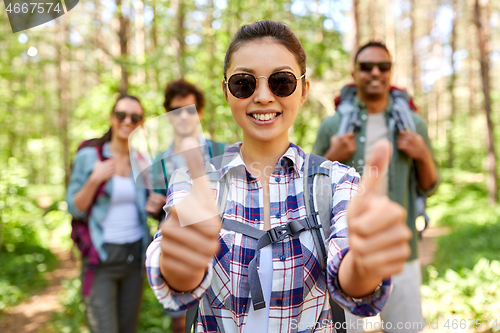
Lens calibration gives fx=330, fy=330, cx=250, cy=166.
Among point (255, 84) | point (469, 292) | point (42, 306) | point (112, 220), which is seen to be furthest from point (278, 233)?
point (42, 306)

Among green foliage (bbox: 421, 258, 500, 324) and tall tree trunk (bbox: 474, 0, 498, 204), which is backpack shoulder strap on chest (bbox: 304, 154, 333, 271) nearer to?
green foliage (bbox: 421, 258, 500, 324)

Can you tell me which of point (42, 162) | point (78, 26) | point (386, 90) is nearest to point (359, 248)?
point (386, 90)

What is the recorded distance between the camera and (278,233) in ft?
3.87

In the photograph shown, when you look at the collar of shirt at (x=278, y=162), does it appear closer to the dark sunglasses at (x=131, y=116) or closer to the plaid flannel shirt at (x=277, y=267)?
the plaid flannel shirt at (x=277, y=267)

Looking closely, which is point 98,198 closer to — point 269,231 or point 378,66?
point 269,231

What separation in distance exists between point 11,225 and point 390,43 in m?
14.3

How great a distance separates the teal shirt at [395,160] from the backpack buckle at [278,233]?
1.29m

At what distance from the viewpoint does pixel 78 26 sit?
5.58 m

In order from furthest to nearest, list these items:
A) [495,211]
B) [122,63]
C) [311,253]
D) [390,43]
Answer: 1. [390,43]
2. [495,211]
3. [122,63]
4. [311,253]

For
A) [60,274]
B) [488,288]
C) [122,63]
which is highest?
[122,63]

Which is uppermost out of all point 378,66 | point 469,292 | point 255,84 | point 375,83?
point 378,66

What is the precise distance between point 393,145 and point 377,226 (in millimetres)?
1847

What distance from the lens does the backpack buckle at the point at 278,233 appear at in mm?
1174

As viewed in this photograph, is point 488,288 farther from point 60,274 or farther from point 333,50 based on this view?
point 60,274
